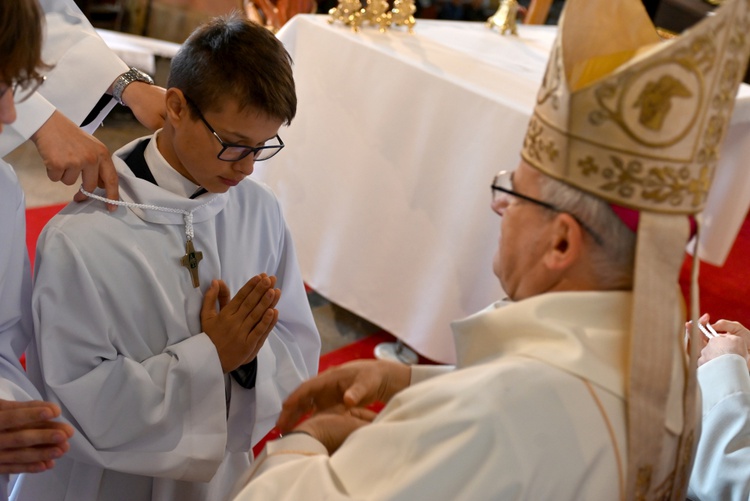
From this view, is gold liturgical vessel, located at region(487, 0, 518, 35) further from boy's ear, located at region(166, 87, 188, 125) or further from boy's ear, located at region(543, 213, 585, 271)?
boy's ear, located at region(543, 213, 585, 271)

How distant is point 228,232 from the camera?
206cm

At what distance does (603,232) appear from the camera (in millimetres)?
1224

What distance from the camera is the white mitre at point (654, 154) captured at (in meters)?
1.15

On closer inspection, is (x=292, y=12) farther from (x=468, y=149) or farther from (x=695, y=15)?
(x=695, y=15)

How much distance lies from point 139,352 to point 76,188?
3444 millimetres

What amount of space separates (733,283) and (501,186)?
13.4ft

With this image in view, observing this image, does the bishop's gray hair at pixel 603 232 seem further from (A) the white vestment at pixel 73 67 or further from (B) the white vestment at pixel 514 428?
(A) the white vestment at pixel 73 67

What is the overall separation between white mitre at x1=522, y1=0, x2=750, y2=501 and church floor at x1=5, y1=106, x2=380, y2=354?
261 cm

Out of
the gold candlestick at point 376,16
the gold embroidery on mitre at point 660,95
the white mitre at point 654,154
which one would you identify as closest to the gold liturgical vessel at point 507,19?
the gold candlestick at point 376,16

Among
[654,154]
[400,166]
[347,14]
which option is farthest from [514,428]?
[347,14]

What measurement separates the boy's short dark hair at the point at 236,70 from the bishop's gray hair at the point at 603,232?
82 centimetres

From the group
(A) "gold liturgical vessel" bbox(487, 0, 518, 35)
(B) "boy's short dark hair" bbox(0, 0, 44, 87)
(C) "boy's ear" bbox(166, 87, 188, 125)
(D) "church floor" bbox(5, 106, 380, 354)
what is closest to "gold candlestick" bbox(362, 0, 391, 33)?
(A) "gold liturgical vessel" bbox(487, 0, 518, 35)

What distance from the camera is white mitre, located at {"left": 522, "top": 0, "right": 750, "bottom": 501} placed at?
3.77 ft

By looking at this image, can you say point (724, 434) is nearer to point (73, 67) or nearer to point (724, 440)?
point (724, 440)
